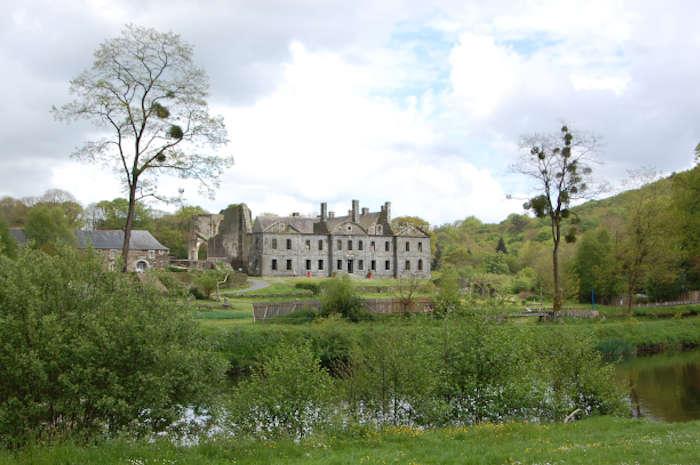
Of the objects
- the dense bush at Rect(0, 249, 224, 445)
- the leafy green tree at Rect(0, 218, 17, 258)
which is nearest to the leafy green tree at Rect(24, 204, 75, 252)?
the leafy green tree at Rect(0, 218, 17, 258)

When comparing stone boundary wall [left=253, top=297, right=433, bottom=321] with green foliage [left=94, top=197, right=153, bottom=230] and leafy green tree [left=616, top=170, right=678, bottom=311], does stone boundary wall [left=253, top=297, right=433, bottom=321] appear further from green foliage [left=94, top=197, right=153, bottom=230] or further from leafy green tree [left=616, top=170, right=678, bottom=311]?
Answer: green foliage [left=94, top=197, right=153, bottom=230]

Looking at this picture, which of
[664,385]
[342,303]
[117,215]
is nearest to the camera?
Answer: [664,385]

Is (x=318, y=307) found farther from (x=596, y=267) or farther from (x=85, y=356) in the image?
(x=85, y=356)

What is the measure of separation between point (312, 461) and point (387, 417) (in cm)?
485

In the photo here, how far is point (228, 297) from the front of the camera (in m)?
47.9

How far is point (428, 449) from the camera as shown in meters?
12.9

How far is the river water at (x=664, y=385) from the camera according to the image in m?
20.8

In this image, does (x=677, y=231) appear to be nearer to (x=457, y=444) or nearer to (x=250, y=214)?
(x=457, y=444)

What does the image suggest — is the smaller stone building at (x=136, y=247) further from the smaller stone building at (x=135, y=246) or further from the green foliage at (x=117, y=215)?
Answer: the green foliage at (x=117, y=215)

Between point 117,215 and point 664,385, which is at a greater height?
point 117,215

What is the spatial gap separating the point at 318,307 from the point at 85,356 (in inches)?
997

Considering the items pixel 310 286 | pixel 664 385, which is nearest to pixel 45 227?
pixel 310 286

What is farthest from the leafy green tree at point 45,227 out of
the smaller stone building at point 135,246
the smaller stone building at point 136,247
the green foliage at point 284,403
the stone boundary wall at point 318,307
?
the green foliage at point 284,403

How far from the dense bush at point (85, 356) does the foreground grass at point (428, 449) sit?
0.96m
